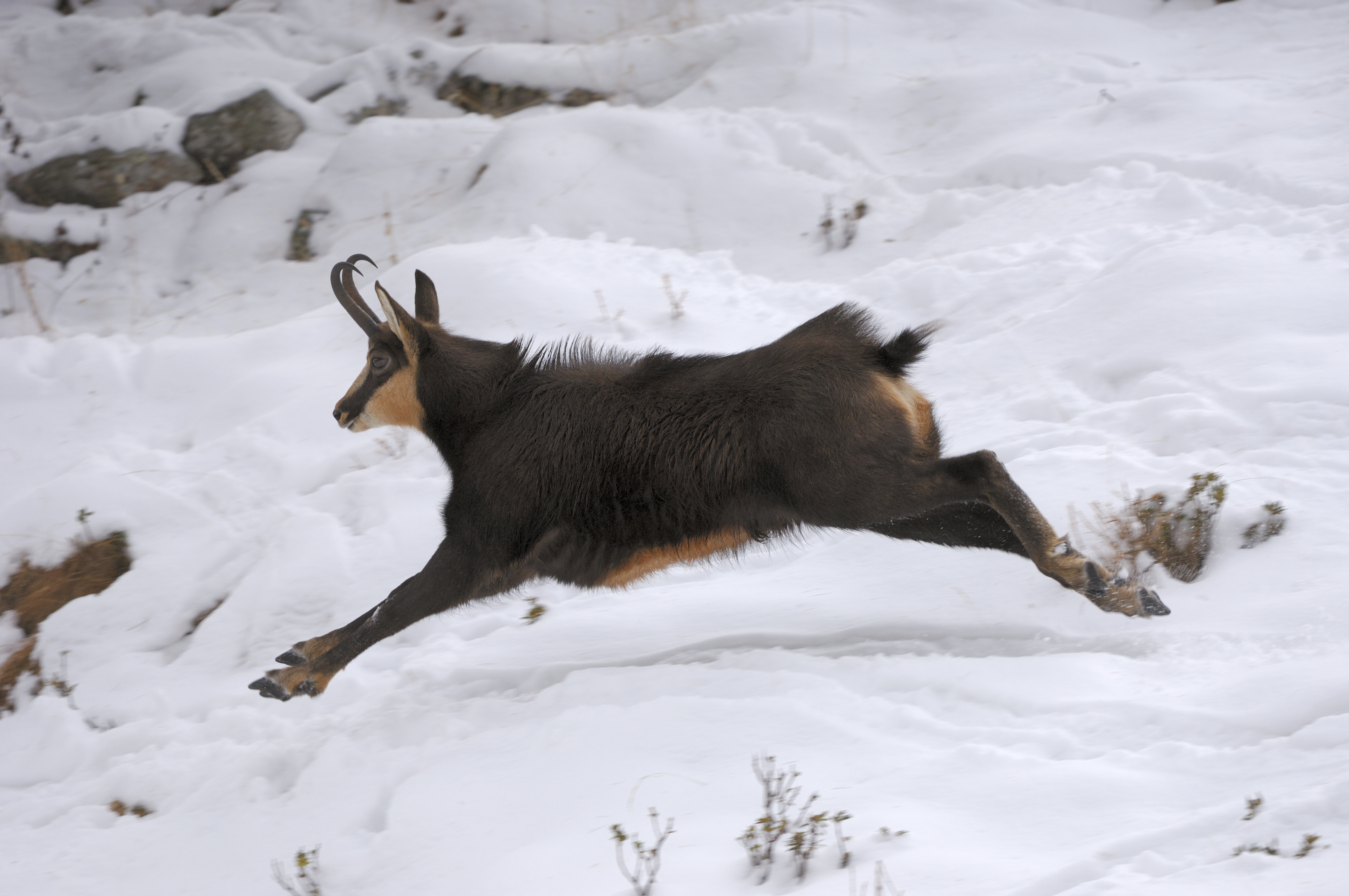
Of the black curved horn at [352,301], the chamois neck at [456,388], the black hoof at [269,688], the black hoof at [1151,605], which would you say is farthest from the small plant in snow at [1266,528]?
the black hoof at [269,688]

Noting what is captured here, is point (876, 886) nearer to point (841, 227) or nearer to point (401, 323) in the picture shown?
point (401, 323)

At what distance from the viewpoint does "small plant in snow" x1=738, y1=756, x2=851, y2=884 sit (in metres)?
2.62

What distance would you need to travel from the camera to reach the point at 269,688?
4215 millimetres

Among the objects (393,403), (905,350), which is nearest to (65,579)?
(393,403)

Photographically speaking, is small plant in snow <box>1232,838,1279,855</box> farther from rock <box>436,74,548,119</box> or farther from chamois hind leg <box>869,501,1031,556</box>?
rock <box>436,74,548,119</box>

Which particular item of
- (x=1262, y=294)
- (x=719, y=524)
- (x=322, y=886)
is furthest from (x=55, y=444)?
(x=1262, y=294)

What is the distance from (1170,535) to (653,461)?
2.03 m

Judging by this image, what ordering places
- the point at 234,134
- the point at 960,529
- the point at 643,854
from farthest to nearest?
the point at 234,134 < the point at 960,529 < the point at 643,854

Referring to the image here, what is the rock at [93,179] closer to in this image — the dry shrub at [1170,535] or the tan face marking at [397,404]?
the tan face marking at [397,404]

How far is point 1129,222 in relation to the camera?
6312mm

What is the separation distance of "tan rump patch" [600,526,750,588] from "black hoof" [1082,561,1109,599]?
1246 millimetres

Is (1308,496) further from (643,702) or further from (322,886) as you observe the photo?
(322,886)

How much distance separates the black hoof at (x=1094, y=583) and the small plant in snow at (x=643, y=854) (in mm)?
1704

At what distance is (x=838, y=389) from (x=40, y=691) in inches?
177
